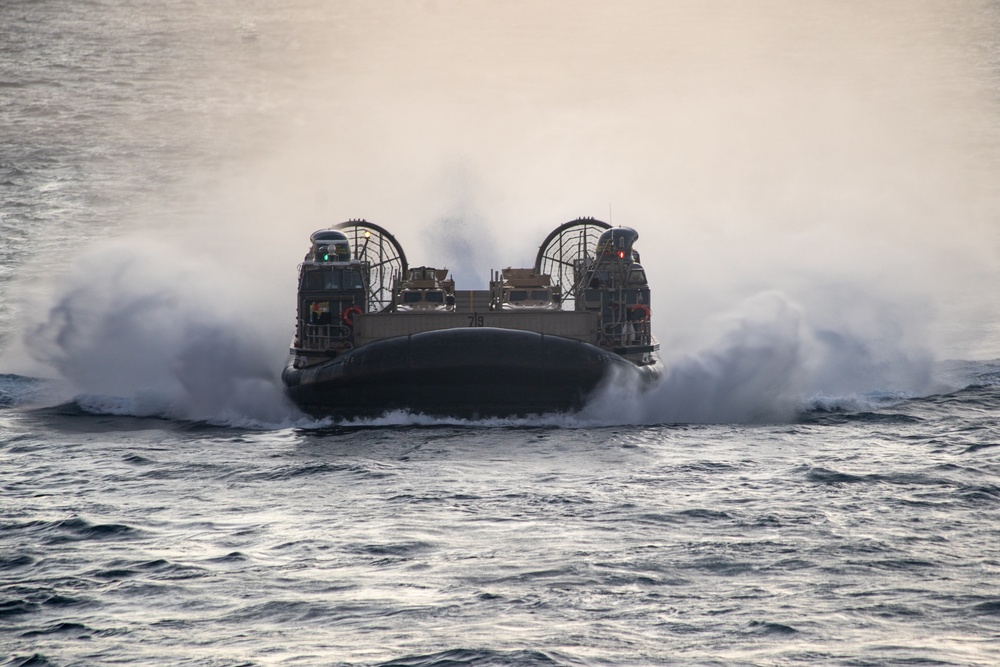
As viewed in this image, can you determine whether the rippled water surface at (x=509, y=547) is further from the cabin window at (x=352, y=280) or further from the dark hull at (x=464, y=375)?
the cabin window at (x=352, y=280)

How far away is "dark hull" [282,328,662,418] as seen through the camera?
2459cm

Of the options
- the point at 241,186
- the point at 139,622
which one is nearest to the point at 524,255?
the point at 139,622

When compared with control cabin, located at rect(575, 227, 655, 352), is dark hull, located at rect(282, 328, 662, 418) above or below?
below

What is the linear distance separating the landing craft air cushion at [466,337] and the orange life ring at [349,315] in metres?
0.02

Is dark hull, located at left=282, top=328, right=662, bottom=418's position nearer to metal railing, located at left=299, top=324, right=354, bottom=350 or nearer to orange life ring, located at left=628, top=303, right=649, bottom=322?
metal railing, located at left=299, top=324, right=354, bottom=350

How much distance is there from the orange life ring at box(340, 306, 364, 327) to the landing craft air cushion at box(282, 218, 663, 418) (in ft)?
0.07

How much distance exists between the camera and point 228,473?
70.0ft

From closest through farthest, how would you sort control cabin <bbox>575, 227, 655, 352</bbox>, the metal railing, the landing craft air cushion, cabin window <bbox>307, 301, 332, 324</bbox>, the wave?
the wave < the landing craft air cushion < the metal railing < cabin window <bbox>307, 301, 332, 324</bbox> < control cabin <bbox>575, 227, 655, 352</bbox>

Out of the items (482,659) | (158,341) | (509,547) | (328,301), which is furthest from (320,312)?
(482,659)

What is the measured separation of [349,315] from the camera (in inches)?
1072

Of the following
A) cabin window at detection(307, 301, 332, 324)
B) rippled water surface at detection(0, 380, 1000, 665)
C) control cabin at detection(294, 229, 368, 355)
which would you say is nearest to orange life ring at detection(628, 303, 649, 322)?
rippled water surface at detection(0, 380, 1000, 665)

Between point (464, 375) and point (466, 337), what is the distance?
2.51 ft

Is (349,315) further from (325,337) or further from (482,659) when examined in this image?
(482,659)

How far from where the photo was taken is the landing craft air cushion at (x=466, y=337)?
24719 mm
